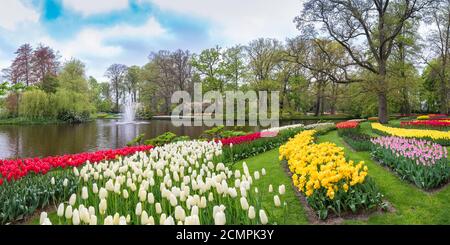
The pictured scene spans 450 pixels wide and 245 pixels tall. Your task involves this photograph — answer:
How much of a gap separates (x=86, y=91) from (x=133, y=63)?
26.9 metres

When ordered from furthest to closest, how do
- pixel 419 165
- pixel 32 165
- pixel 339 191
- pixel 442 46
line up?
1. pixel 442 46
2. pixel 32 165
3. pixel 419 165
4. pixel 339 191

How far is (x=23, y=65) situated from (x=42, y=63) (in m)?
2.60

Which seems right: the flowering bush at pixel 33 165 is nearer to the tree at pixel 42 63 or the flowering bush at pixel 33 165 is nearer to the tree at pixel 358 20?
the tree at pixel 358 20

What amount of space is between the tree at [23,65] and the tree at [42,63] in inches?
21.8

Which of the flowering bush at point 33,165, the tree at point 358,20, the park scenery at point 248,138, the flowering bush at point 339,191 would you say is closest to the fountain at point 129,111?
the park scenery at point 248,138

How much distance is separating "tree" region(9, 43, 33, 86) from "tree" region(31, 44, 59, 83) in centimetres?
55

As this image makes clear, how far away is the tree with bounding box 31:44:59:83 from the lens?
1821 inches

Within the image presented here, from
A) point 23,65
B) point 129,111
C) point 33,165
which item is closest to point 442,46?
point 33,165

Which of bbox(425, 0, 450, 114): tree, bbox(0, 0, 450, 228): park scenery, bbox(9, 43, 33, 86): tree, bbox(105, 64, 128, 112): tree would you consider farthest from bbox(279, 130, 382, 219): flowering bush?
bbox(105, 64, 128, 112): tree

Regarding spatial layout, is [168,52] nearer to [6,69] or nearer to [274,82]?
[274,82]

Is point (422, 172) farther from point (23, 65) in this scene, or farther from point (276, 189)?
point (23, 65)

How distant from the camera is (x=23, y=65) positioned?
4591 cm

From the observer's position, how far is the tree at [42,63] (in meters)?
46.2
